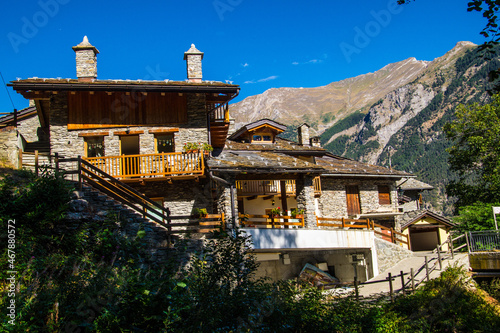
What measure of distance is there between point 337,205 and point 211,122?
11.5 meters

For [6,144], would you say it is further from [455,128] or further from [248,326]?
[455,128]

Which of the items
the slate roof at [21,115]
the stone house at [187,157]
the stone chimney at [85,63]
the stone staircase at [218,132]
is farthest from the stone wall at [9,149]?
the stone staircase at [218,132]

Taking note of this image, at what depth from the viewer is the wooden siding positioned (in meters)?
19.6

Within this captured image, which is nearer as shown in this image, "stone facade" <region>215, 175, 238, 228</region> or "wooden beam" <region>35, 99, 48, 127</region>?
"stone facade" <region>215, 175, 238, 228</region>

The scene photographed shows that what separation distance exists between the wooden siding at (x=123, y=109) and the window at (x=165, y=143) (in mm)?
613

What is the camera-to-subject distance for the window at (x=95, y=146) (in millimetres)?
19812

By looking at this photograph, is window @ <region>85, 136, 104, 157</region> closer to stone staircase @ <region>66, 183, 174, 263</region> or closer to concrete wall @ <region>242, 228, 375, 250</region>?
stone staircase @ <region>66, 183, 174, 263</region>

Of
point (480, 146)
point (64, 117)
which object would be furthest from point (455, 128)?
point (64, 117)

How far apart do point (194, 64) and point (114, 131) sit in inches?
201

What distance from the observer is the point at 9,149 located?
20.9 metres

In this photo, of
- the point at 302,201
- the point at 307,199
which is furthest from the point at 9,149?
the point at 307,199

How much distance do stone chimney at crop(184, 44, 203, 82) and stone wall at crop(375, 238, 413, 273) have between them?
1206cm

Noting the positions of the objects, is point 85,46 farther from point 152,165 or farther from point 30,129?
point 30,129

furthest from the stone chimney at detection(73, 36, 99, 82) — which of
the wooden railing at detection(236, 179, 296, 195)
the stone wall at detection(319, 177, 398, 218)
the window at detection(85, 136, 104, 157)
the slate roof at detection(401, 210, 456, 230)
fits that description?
the slate roof at detection(401, 210, 456, 230)
